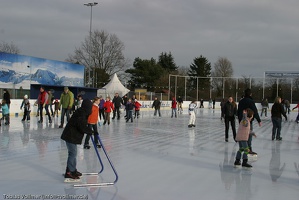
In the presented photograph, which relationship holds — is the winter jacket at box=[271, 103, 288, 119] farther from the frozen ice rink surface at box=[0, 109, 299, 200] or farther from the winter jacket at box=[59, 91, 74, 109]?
the winter jacket at box=[59, 91, 74, 109]

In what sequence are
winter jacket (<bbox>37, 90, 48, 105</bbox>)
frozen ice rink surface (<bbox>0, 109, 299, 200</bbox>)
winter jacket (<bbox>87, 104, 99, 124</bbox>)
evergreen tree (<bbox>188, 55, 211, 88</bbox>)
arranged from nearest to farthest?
frozen ice rink surface (<bbox>0, 109, 299, 200</bbox>) → winter jacket (<bbox>87, 104, 99, 124</bbox>) → winter jacket (<bbox>37, 90, 48, 105</bbox>) → evergreen tree (<bbox>188, 55, 211, 88</bbox>)

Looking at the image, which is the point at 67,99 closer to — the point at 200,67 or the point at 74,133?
the point at 74,133

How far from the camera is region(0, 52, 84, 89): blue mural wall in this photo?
2869 centimetres

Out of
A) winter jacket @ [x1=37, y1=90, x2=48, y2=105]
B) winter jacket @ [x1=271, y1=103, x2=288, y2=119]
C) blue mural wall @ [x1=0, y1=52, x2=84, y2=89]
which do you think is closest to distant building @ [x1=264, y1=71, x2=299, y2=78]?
blue mural wall @ [x1=0, y1=52, x2=84, y2=89]

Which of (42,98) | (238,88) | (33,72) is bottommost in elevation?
(42,98)

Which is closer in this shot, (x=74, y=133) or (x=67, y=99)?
(x=74, y=133)

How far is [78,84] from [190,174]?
33.3m

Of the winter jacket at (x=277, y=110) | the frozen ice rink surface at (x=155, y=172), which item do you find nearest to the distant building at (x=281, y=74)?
the winter jacket at (x=277, y=110)

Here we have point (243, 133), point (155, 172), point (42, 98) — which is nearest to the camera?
point (155, 172)

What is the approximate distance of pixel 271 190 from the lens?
5172mm

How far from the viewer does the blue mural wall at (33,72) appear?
28.7 m

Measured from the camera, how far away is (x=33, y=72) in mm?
31984

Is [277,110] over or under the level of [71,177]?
over

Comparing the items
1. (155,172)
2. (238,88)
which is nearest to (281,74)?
(238,88)
